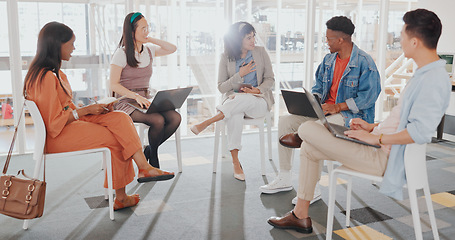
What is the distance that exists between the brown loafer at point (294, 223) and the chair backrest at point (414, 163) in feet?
2.27

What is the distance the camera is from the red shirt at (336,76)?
3219 mm

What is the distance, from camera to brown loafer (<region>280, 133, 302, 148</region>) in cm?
299

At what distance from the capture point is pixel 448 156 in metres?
4.50

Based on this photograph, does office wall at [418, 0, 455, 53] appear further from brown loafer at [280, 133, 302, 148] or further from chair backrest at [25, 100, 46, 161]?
chair backrest at [25, 100, 46, 161]

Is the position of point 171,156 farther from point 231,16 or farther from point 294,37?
point 294,37

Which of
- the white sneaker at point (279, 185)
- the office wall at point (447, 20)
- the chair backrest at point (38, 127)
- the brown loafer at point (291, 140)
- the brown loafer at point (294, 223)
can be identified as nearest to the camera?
the chair backrest at point (38, 127)

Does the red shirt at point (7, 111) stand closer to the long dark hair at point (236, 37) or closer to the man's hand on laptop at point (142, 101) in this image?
the man's hand on laptop at point (142, 101)

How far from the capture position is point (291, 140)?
301 centimetres

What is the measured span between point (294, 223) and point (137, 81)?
1.68m

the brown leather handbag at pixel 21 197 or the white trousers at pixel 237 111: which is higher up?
the white trousers at pixel 237 111

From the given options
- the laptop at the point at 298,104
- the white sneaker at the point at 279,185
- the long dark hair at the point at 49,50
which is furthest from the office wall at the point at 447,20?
the long dark hair at the point at 49,50

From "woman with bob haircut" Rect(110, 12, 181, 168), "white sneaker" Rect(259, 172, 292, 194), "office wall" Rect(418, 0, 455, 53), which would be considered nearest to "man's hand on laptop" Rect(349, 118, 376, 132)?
"white sneaker" Rect(259, 172, 292, 194)

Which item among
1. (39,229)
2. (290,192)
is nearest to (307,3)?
(290,192)

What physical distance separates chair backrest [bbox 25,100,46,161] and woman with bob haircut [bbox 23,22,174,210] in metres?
Answer: 0.04
